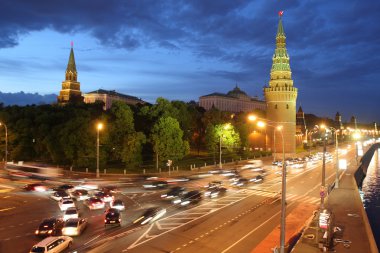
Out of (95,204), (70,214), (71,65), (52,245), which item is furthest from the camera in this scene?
(71,65)

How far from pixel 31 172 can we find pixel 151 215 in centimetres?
3863

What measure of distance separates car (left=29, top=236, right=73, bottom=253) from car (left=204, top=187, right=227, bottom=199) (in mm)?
23566

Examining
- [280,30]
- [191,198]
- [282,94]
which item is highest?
[280,30]

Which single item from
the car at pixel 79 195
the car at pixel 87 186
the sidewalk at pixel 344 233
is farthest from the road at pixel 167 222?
the car at pixel 87 186

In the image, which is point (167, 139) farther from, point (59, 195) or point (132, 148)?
point (59, 195)

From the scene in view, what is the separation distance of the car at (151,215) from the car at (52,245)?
27.9 feet

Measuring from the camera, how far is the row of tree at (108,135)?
68.2 m

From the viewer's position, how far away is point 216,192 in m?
49.6

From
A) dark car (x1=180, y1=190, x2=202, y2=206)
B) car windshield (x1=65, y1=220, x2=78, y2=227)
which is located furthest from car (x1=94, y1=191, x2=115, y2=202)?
car windshield (x1=65, y1=220, x2=78, y2=227)

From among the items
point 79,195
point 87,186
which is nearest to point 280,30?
point 87,186

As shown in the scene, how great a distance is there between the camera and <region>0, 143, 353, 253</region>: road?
92.0ft

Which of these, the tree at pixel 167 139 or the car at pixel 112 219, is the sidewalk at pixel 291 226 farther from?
the tree at pixel 167 139

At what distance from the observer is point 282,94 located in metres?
120

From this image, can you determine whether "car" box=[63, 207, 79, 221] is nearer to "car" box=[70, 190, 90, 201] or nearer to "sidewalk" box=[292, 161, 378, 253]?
"car" box=[70, 190, 90, 201]
